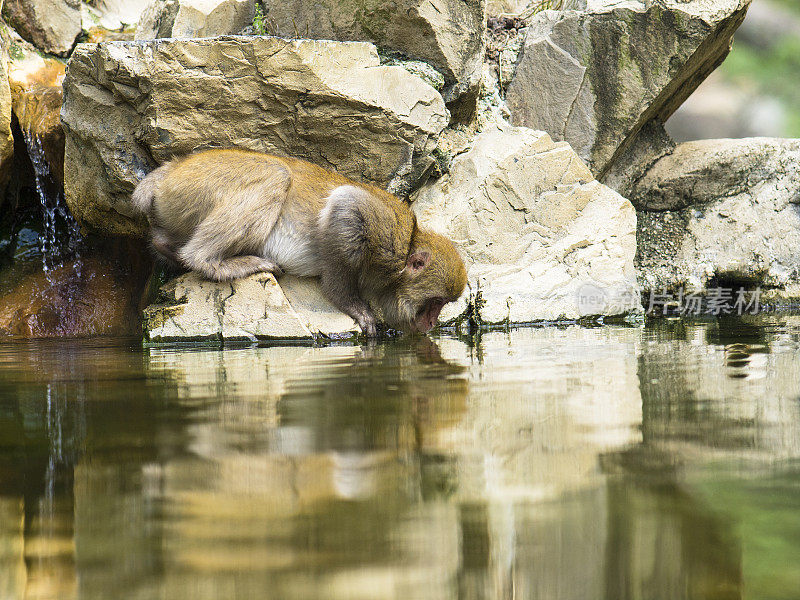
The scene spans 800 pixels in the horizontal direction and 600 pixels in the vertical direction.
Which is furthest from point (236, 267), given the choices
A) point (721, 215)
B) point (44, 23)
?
point (721, 215)

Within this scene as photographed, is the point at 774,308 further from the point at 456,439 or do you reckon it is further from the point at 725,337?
the point at 456,439

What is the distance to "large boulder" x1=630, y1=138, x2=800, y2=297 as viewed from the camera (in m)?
7.12

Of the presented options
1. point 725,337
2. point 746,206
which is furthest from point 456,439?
point 746,206

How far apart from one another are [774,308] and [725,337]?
9.46 feet

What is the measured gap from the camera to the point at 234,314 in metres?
5.04

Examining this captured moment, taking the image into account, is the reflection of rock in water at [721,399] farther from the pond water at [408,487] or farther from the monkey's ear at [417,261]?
the monkey's ear at [417,261]

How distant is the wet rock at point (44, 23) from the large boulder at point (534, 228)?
4.07 m

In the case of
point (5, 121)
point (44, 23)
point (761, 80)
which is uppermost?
point (761, 80)

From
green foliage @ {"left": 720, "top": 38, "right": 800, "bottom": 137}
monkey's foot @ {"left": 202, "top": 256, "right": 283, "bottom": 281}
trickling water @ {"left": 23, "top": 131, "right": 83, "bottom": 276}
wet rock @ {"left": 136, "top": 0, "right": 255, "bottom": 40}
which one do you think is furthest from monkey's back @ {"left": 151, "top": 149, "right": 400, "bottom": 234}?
green foliage @ {"left": 720, "top": 38, "right": 800, "bottom": 137}

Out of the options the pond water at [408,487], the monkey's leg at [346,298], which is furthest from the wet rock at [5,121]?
the pond water at [408,487]

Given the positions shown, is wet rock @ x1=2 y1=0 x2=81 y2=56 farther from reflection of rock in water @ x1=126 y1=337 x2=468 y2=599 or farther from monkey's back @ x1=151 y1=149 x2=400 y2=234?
reflection of rock in water @ x1=126 y1=337 x2=468 y2=599

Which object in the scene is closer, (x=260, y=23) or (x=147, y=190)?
(x=147, y=190)

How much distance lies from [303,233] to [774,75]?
547 inches

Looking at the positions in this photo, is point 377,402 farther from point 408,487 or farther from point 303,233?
point 303,233
